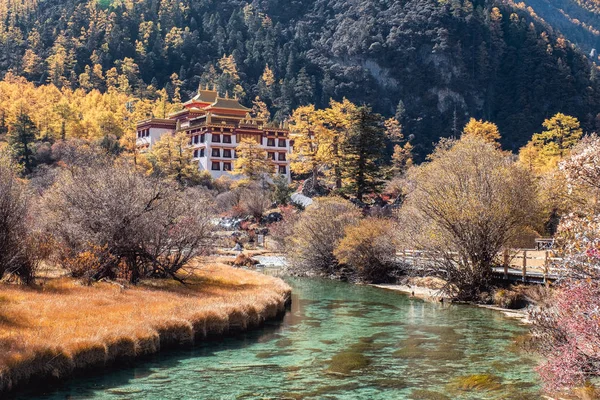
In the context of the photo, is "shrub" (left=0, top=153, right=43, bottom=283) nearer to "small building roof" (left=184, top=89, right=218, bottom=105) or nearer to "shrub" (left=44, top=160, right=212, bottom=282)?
"shrub" (left=44, top=160, right=212, bottom=282)

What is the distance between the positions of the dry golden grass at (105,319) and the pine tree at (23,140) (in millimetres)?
74727

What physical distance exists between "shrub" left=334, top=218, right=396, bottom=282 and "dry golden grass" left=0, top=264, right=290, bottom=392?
535 inches

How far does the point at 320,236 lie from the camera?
52.5 m

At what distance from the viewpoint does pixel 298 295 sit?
40906mm

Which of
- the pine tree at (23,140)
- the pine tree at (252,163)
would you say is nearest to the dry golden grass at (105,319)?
the pine tree at (252,163)

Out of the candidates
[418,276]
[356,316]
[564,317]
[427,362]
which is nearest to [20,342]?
[427,362]

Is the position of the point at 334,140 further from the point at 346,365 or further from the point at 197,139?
the point at 346,365

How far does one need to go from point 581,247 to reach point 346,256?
35.1 m

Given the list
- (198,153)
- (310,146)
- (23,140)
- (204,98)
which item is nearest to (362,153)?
(310,146)

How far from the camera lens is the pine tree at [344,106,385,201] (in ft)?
Result: 245

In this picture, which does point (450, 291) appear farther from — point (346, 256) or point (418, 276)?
point (346, 256)

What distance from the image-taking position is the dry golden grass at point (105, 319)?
731 inches

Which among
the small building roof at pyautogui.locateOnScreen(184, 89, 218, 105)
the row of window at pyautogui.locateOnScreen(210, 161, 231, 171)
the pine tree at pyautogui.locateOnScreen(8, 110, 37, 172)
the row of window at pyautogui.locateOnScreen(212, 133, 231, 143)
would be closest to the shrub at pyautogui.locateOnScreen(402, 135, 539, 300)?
the pine tree at pyautogui.locateOnScreen(8, 110, 37, 172)

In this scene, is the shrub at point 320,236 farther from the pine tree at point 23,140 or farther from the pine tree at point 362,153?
the pine tree at point 23,140
